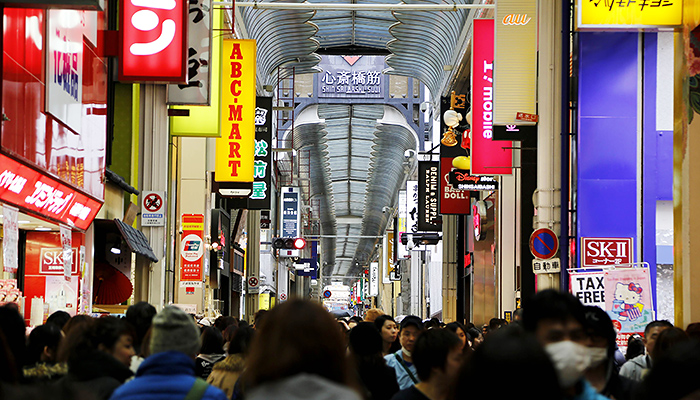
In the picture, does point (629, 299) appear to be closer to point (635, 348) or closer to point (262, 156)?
point (635, 348)

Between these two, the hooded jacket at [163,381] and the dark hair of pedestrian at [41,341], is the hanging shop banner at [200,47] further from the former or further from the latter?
the hooded jacket at [163,381]

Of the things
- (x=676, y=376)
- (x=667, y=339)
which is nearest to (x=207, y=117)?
(x=667, y=339)

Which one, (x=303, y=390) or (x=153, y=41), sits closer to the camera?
(x=303, y=390)

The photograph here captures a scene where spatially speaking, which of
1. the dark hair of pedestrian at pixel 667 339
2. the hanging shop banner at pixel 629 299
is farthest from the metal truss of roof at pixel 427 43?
the dark hair of pedestrian at pixel 667 339

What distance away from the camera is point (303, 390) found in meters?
2.51

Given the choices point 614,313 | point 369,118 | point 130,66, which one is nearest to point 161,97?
point 130,66

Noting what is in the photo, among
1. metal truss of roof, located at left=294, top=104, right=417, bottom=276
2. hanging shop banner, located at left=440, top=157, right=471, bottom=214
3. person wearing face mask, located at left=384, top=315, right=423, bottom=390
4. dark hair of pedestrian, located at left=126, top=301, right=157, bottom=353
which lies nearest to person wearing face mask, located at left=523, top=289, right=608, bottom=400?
person wearing face mask, located at left=384, top=315, right=423, bottom=390

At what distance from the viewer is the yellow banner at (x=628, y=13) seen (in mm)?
9773

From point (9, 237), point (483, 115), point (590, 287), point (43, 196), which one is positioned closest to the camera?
point (9, 237)

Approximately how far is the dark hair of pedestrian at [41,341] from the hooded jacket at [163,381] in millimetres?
2021

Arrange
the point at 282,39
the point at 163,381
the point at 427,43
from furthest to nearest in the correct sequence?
the point at 282,39 → the point at 427,43 → the point at 163,381

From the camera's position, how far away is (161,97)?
1627 cm

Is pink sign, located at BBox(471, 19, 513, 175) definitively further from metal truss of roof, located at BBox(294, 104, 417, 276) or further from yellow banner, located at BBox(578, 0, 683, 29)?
metal truss of roof, located at BBox(294, 104, 417, 276)

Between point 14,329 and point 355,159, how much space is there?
4088 cm
